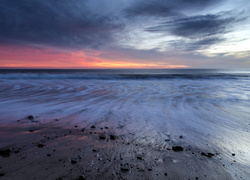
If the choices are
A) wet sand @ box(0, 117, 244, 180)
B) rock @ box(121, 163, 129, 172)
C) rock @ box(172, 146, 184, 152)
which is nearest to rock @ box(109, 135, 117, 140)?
wet sand @ box(0, 117, 244, 180)

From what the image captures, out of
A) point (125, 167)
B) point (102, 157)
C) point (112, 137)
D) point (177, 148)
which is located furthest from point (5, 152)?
point (177, 148)

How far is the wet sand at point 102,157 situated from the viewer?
7.29ft

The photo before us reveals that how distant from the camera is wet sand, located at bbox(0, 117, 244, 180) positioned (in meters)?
2.22

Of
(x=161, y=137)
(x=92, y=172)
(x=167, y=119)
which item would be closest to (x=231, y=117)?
(x=167, y=119)

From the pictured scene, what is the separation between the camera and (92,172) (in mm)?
2230

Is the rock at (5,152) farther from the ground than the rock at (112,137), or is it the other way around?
the rock at (5,152)

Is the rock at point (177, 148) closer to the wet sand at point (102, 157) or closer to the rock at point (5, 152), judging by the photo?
the wet sand at point (102, 157)

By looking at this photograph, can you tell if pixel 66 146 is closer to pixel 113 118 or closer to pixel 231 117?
pixel 113 118

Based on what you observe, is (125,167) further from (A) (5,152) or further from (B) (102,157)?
(A) (5,152)

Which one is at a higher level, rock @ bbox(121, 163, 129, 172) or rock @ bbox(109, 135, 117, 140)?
rock @ bbox(121, 163, 129, 172)

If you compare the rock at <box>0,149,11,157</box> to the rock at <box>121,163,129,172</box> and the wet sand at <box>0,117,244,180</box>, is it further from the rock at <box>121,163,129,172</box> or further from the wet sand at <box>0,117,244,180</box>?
the rock at <box>121,163,129,172</box>

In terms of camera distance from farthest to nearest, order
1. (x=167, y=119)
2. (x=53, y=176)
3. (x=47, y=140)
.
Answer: (x=167, y=119)
(x=47, y=140)
(x=53, y=176)

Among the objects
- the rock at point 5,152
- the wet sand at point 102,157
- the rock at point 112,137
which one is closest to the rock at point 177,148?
the wet sand at point 102,157

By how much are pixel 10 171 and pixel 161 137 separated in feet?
9.66
